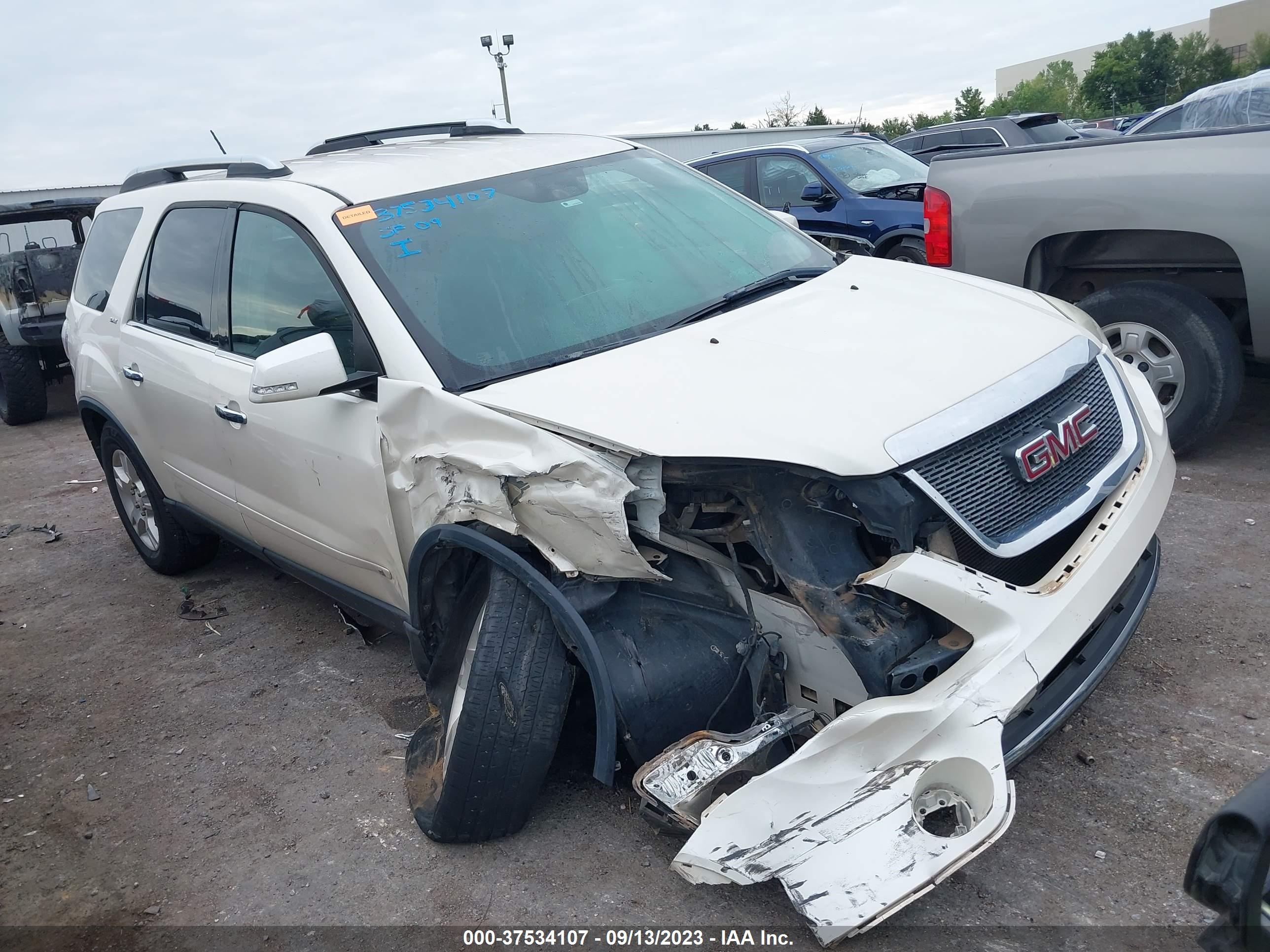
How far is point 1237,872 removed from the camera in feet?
4.49

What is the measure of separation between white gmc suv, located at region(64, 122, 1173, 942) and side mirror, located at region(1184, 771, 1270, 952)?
64 cm

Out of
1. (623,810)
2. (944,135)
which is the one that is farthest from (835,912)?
(944,135)

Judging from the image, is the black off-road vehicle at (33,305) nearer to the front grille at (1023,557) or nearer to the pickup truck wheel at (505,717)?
the pickup truck wheel at (505,717)

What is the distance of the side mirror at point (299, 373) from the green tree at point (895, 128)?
44.1m

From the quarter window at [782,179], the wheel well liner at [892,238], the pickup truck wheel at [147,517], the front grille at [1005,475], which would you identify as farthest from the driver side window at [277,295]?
the quarter window at [782,179]

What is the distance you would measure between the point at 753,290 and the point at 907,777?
5.68 feet

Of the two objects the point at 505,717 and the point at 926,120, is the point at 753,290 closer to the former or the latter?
the point at 505,717

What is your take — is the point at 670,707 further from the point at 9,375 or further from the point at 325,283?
the point at 9,375

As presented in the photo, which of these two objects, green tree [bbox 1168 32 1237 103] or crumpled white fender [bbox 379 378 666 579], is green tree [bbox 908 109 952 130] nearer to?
green tree [bbox 1168 32 1237 103]

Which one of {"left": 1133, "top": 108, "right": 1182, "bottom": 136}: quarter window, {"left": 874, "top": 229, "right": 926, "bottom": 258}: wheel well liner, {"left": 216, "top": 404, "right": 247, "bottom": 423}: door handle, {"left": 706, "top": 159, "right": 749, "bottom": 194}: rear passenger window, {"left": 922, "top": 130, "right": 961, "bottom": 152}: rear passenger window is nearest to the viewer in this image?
{"left": 216, "top": 404, "right": 247, "bottom": 423}: door handle

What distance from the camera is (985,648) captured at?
225 cm

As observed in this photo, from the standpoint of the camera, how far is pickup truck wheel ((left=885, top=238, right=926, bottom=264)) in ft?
26.7

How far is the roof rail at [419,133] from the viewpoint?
14.8 ft

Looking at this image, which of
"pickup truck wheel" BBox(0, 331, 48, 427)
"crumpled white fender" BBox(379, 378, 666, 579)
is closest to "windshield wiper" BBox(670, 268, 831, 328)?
"crumpled white fender" BBox(379, 378, 666, 579)
